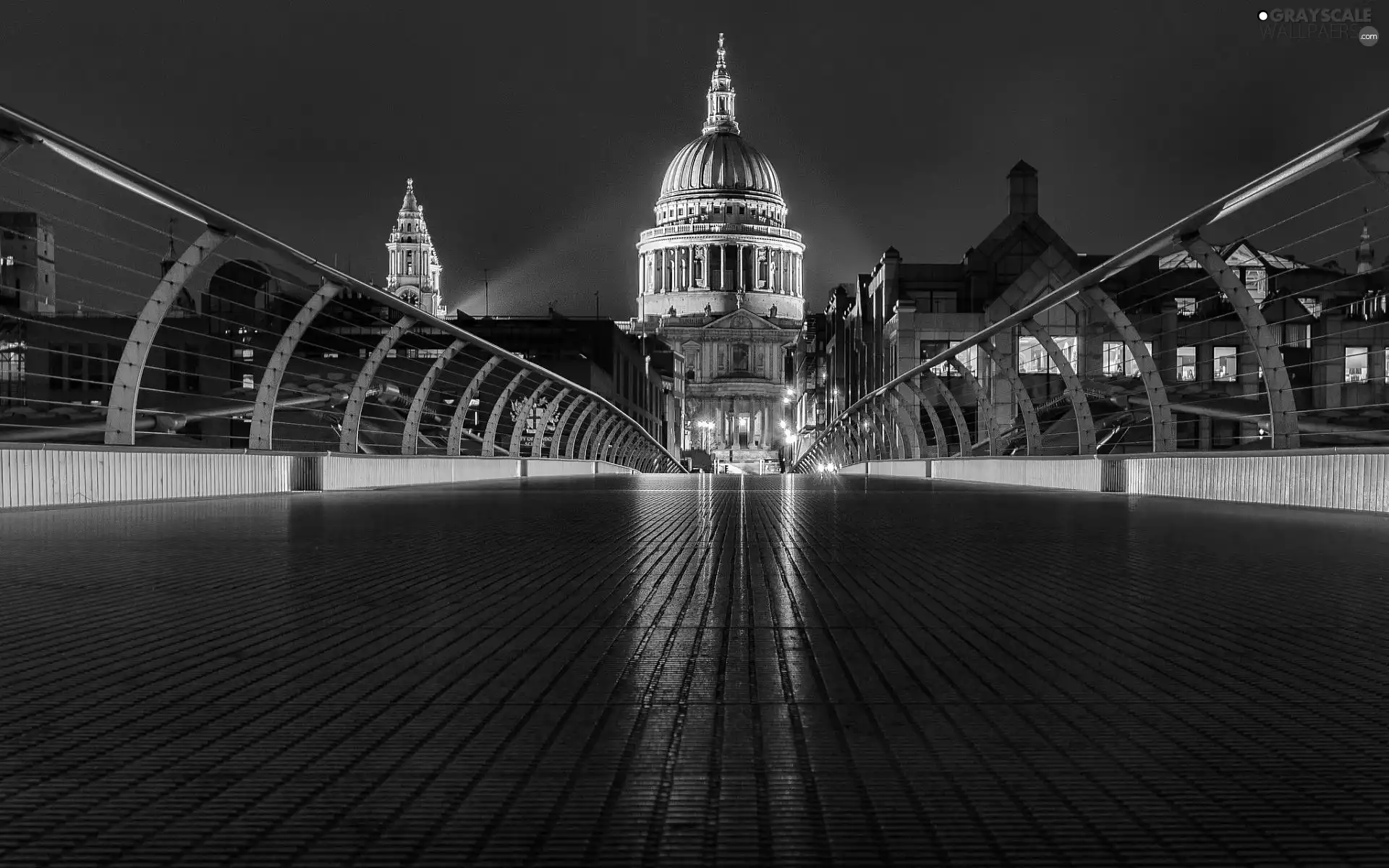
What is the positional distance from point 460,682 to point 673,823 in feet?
3.34

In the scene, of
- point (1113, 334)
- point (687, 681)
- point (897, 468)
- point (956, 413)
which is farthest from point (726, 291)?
point (687, 681)

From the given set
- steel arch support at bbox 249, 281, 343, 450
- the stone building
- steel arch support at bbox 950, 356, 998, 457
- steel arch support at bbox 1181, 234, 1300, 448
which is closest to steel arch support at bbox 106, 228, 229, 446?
steel arch support at bbox 249, 281, 343, 450

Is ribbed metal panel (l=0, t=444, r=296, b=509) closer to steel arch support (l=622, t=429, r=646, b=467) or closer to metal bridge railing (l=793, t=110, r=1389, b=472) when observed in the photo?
metal bridge railing (l=793, t=110, r=1389, b=472)

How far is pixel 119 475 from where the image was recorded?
8750 mm

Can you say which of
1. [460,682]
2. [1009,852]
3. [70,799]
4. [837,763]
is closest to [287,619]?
[460,682]

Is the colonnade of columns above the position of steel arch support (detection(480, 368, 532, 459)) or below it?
above

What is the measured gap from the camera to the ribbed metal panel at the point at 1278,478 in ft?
26.1

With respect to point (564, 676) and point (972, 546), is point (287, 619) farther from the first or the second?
point (972, 546)

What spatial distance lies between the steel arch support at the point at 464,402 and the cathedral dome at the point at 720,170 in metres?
142

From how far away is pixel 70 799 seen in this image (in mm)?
1877

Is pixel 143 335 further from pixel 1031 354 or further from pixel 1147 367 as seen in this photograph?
pixel 1031 354

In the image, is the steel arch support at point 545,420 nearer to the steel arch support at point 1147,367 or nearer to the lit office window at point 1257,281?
→ the steel arch support at point 1147,367

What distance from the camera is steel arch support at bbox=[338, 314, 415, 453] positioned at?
1099 cm

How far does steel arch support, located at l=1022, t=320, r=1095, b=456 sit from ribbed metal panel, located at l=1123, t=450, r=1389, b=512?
0.45m
